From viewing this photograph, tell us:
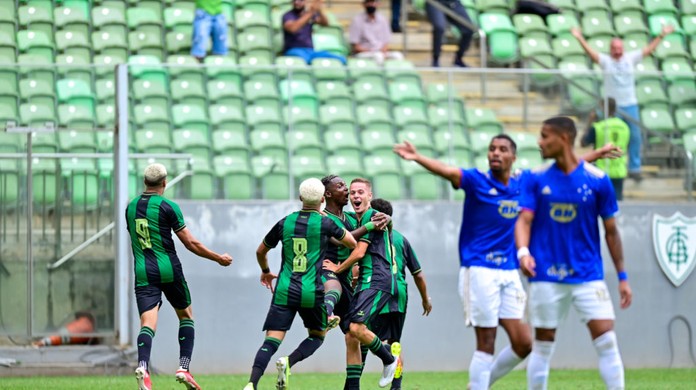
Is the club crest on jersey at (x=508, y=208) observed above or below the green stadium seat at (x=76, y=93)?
below

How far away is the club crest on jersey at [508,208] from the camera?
11.2 metres

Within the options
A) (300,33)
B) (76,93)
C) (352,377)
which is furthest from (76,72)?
(352,377)

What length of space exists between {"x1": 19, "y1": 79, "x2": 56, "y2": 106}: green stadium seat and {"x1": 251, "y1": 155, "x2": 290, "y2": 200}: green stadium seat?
104 inches

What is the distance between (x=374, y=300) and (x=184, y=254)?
603 centimetres

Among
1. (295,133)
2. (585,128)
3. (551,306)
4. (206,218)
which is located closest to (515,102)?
(585,128)

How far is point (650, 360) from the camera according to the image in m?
19.5

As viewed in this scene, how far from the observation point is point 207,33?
20734 millimetres

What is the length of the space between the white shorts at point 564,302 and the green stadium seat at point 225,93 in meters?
8.71

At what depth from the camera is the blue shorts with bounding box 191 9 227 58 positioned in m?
20.7

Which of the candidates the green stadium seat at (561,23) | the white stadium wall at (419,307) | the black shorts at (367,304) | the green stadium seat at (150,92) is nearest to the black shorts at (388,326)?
the black shorts at (367,304)

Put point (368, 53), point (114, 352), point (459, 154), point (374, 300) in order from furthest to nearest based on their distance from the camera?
point (368, 53)
point (459, 154)
point (114, 352)
point (374, 300)

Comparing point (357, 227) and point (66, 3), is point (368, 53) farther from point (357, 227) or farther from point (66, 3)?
point (357, 227)

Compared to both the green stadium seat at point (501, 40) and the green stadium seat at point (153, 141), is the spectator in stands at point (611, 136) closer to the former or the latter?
the green stadium seat at point (501, 40)

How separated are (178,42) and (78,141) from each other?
13.3ft
